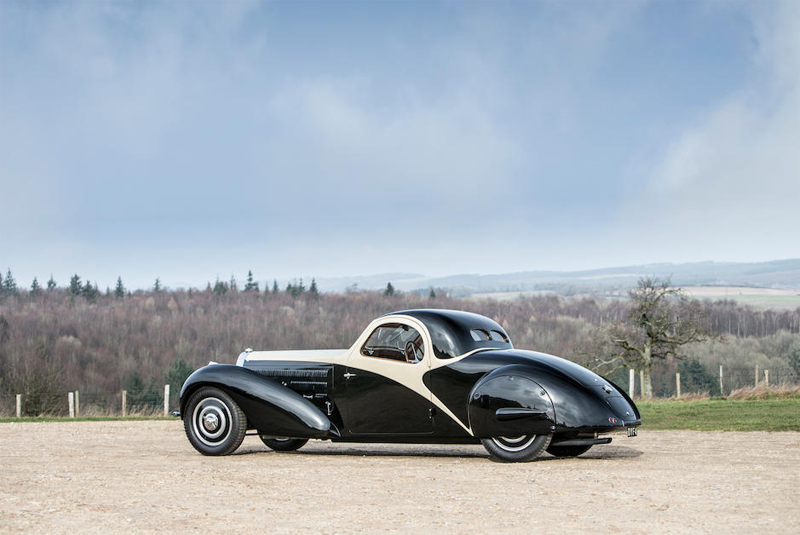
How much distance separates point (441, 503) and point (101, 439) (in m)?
10.7

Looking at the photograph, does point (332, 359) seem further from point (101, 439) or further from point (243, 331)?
point (243, 331)

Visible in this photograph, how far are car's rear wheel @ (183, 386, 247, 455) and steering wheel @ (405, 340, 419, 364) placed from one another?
8.54 feet

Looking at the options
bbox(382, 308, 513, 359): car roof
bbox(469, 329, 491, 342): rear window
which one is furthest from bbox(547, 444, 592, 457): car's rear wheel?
bbox(469, 329, 491, 342): rear window

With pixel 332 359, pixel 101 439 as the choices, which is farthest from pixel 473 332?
pixel 101 439

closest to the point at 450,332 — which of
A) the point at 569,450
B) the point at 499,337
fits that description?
the point at 499,337

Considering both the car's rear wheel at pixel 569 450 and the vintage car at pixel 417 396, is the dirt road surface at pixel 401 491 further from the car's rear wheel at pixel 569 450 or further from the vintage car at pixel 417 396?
the vintage car at pixel 417 396

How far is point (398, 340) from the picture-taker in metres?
12.5

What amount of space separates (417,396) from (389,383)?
1.53ft

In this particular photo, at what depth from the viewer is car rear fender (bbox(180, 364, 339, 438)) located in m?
12.6

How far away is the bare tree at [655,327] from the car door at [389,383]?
3294 cm

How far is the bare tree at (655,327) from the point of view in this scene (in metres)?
44.7

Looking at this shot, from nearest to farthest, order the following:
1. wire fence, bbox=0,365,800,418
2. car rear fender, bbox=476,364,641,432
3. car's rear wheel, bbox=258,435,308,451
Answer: car rear fender, bbox=476,364,641,432 → car's rear wheel, bbox=258,435,308,451 → wire fence, bbox=0,365,800,418

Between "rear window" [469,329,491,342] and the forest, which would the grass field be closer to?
"rear window" [469,329,491,342]

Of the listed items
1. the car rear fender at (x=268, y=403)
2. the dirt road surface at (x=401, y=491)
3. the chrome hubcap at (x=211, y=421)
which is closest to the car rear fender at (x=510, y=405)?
the dirt road surface at (x=401, y=491)
